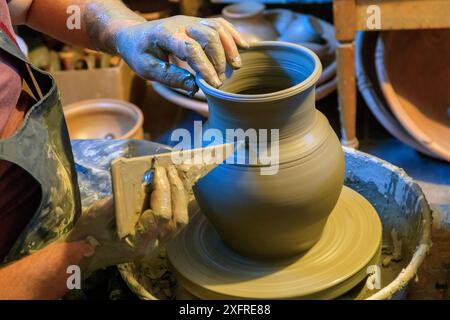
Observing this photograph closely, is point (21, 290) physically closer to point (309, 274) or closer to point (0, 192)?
point (0, 192)

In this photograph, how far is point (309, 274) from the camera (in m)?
1.20

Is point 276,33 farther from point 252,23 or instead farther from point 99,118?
point 99,118

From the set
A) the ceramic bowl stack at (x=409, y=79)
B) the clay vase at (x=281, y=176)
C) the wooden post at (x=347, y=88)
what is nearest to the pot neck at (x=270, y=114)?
the clay vase at (x=281, y=176)

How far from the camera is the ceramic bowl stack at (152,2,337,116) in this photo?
94.7 inches

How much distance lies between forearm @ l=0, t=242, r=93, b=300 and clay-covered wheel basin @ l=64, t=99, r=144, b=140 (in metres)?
1.39

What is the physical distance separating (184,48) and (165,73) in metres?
0.10

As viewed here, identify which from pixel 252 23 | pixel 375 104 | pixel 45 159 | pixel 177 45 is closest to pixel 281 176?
pixel 177 45

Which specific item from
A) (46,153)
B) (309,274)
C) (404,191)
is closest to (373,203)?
(404,191)

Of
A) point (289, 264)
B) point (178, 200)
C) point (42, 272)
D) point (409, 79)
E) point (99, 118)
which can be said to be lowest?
point (99, 118)

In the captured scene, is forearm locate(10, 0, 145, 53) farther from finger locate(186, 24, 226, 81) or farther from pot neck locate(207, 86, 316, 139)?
pot neck locate(207, 86, 316, 139)

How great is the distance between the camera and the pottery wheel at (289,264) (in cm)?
118

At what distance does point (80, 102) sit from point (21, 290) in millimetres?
1565

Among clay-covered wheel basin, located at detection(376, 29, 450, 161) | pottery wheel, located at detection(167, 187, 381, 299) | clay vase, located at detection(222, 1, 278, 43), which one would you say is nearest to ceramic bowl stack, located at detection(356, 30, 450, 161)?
clay-covered wheel basin, located at detection(376, 29, 450, 161)

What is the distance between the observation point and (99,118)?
2535 mm
